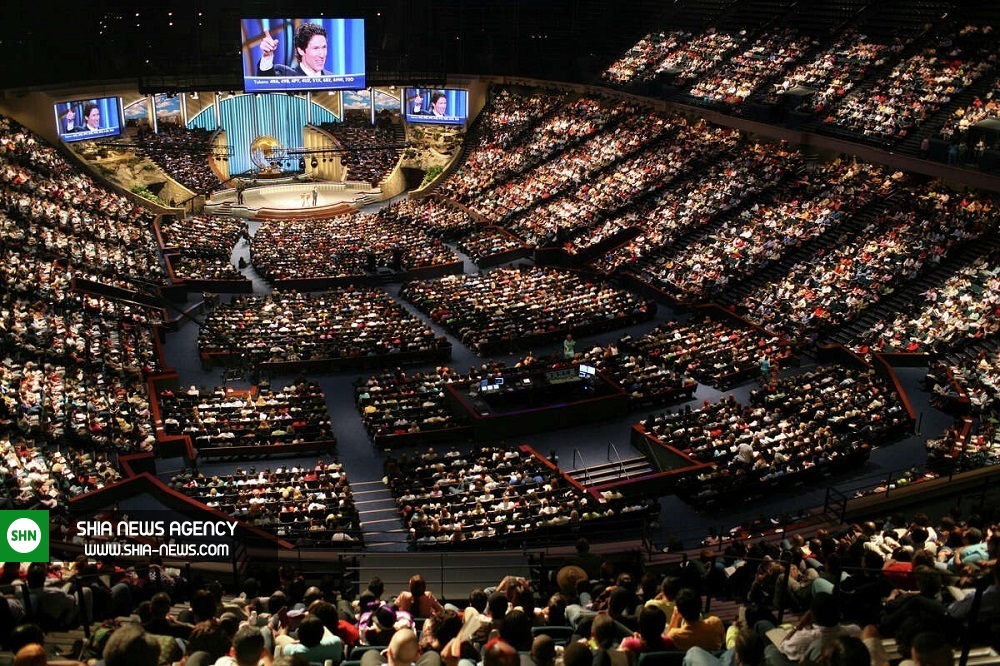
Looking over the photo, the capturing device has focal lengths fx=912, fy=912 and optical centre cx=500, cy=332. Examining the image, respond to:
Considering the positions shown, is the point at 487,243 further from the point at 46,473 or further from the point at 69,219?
the point at 46,473

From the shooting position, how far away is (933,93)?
127 feet

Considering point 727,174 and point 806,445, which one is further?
point 727,174

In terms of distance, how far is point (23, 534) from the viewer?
943cm

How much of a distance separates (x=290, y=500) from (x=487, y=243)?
82.0ft

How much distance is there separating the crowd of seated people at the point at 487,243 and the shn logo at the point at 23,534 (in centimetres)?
3456

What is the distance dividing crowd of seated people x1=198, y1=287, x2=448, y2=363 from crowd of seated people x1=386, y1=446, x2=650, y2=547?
8.18 meters

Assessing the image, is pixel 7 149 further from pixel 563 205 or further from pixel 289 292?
pixel 563 205

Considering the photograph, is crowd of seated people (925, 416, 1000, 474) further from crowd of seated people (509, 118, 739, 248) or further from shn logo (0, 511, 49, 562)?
crowd of seated people (509, 118, 739, 248)

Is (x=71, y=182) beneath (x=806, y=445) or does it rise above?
above

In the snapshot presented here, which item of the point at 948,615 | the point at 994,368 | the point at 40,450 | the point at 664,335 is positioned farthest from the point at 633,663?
the point at 664,335

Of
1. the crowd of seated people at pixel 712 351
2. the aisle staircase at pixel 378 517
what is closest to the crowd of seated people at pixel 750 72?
the crowd of seated people at pixel 712 351

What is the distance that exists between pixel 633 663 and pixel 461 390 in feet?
67.4

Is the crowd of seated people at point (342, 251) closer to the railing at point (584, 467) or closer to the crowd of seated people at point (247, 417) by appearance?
the crowd of seated people at point (247, 417)

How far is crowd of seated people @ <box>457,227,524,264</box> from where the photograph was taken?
43.8 m
